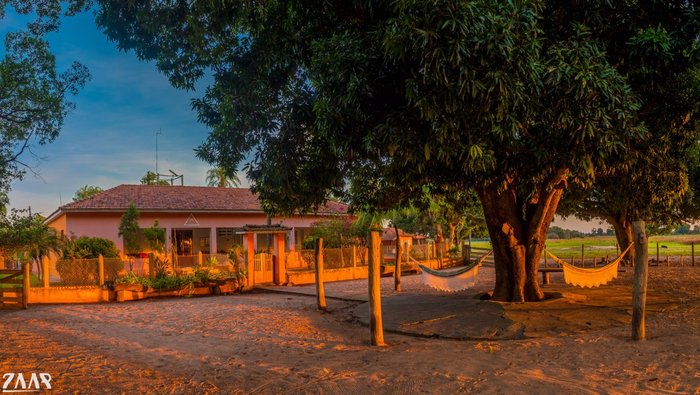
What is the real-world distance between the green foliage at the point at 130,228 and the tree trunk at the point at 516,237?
54.4 feet

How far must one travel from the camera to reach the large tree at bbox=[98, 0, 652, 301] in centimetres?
618

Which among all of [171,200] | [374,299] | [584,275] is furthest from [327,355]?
[171,200]

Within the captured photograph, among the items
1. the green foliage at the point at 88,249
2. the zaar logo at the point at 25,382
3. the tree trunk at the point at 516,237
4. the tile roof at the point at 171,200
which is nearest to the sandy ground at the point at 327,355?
the zaar logo at the point at 25,382

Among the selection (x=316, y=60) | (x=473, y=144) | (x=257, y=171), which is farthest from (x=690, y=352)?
(x=257, y=171)

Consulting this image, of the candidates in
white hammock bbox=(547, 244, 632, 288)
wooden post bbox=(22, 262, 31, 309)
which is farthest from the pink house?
white hammock bbox=(547, 244, 632, 288)

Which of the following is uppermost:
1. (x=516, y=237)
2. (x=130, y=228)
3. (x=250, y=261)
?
(x=130, y=228)

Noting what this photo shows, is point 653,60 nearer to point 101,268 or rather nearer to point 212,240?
point 101,268

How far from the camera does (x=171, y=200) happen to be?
25453 mm

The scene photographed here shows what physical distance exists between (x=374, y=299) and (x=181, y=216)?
18.2m

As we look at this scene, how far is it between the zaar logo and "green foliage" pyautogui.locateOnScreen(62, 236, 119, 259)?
1128 centimetres

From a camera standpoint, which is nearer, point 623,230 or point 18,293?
point 18,293

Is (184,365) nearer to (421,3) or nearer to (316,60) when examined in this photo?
(316,60)

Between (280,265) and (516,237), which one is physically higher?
(516,237)

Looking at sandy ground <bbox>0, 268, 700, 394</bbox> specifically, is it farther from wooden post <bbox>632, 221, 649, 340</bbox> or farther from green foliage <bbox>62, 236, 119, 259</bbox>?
green foliage <bbox>62, 236, 119, 259</bbox>
